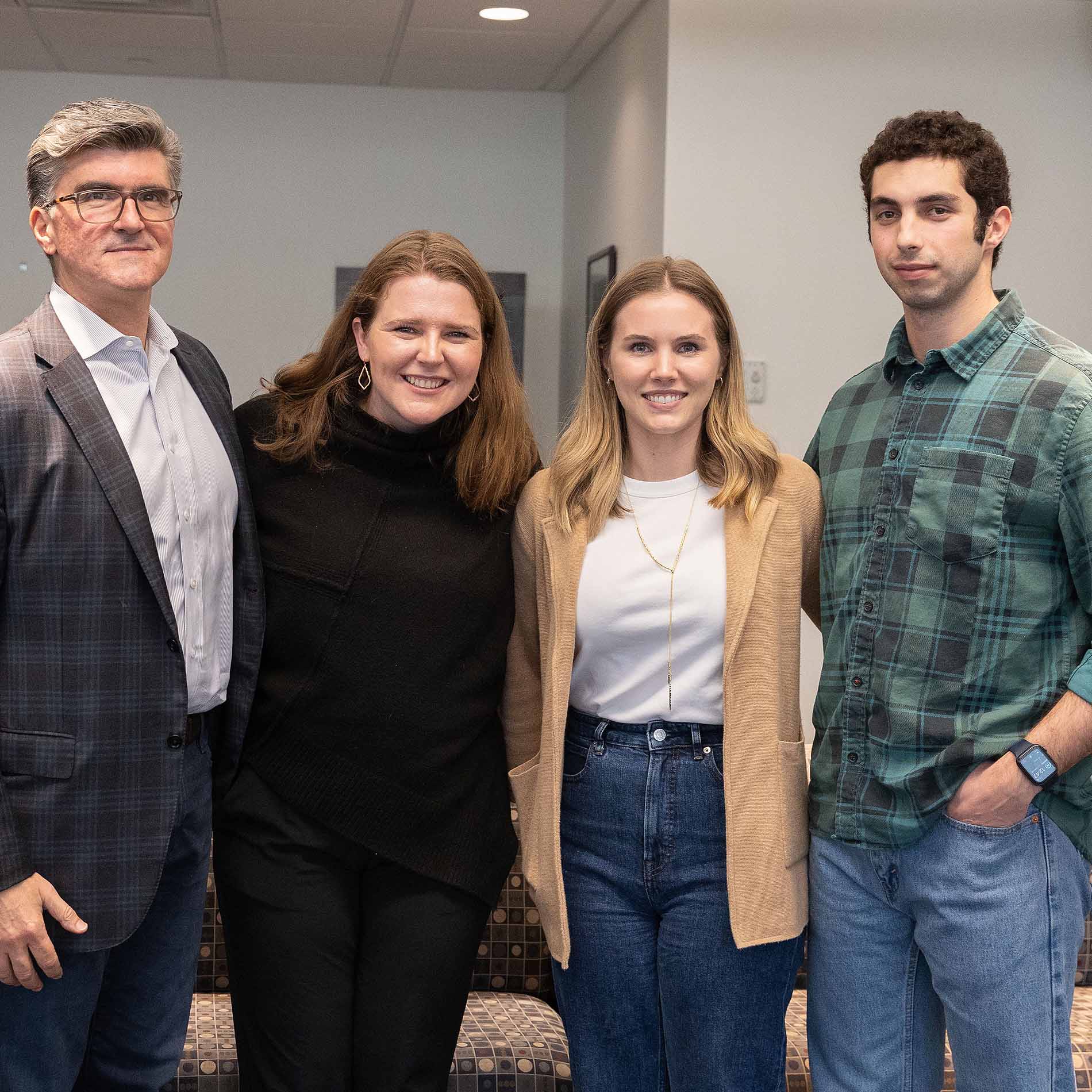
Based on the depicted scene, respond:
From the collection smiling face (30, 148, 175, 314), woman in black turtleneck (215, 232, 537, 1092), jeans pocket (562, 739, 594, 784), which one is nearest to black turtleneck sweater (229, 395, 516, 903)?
woman in black turtleneck (215, 232, 537, 1092)

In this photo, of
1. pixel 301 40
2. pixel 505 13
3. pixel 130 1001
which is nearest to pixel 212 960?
pixel 130 1001

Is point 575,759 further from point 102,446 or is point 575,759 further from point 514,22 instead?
point 514,22

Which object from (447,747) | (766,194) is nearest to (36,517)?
(447,747)

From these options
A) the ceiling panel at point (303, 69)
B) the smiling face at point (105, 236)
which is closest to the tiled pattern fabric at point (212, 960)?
the smiling face at point (105, 236)

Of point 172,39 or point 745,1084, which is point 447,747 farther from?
point 172,39

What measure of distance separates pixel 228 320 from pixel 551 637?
4831 mm

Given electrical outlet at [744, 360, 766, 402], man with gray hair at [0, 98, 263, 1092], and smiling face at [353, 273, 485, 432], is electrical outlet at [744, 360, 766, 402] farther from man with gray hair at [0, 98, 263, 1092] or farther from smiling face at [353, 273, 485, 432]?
man with gray hair at [0, 98, 263, 1092]

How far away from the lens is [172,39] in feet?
17.6

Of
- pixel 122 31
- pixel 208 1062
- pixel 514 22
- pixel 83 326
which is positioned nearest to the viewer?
pixel 83 326

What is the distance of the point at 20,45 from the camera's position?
18.2 feet

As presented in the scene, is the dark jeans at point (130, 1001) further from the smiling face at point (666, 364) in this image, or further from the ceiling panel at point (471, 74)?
the ceiling panel at point (471, 74)

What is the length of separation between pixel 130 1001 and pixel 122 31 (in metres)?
4.48

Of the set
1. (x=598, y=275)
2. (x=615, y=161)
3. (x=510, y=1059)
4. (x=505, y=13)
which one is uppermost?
(x=505, y=13)

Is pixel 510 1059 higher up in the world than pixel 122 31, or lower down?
lower down
